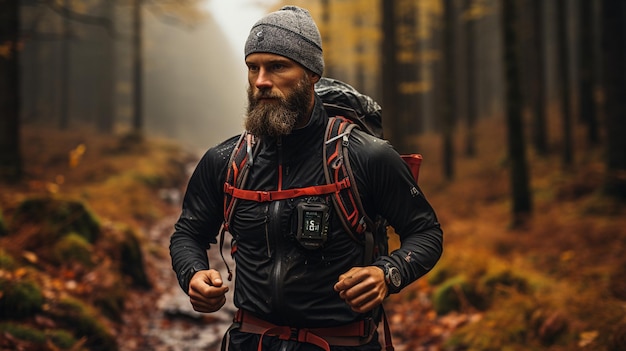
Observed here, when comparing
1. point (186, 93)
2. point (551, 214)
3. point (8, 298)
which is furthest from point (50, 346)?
point (186, 93)

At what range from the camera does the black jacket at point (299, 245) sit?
2.40 m

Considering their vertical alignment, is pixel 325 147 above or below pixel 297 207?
above

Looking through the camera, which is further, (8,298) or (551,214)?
(551,214)

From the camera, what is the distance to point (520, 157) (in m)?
10.5

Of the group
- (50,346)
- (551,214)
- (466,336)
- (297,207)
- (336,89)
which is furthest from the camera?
(551,214)

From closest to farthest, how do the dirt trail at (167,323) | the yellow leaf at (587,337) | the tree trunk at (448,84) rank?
the yellow leaf at (587,337) < the dirt trail at (167,323) < the tree trunk at (448,84)

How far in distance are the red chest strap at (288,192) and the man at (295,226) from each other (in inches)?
1.1

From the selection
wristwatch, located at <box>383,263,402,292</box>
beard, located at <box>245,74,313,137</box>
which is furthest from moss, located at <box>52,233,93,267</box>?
wristwatch, located at <box>383,263,402,292</box>

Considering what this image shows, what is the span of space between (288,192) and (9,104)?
9.71 metres

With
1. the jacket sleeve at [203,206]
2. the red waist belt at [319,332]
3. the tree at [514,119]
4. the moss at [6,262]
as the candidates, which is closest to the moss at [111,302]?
the moss at [6,262]

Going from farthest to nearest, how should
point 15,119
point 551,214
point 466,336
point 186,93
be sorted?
point 186,93 < point 551,214 < point 15,119 < point 466,336

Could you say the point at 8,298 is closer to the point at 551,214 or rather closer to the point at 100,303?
the point at 100,303

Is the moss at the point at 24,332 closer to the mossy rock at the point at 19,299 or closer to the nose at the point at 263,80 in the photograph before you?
the mossy rock at the point at 19,299

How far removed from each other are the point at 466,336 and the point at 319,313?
12.4ft
